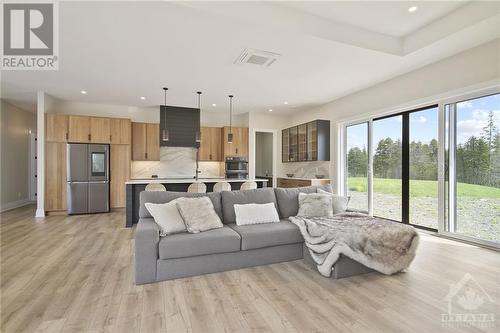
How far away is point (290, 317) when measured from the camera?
6.25 feet

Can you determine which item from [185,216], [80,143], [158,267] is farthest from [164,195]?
[80,143]

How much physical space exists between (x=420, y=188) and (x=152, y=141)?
21.4ft

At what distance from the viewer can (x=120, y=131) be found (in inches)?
252

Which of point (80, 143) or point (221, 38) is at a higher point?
point (221, 38)

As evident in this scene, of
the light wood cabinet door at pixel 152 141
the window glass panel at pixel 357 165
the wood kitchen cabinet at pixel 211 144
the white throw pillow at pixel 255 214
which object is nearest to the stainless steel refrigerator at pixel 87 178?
the light wood cabinet door at pixel 152 141

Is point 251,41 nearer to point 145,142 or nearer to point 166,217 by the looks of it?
point 166,217

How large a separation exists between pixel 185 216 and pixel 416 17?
12.6 feet

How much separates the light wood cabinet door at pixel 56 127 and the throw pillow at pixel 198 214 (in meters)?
4.85

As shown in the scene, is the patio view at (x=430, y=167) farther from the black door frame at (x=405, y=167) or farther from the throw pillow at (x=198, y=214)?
the throw pillow at (x=198, y=214)

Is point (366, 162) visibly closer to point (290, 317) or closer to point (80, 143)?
point (290, 317)

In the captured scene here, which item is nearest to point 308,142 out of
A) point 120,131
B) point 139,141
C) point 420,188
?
point 420,188

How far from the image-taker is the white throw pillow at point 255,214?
3158 millimetres

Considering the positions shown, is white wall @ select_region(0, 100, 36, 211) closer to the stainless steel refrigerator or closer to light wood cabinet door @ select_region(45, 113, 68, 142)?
light wood cabinet door @ select_region(45, 113, 68, 142)

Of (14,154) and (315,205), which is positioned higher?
(14,154)
